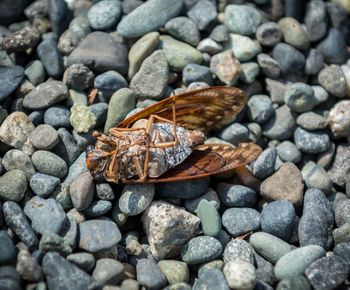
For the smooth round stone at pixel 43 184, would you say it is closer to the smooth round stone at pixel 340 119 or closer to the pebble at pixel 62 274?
the pebble at pixel 62 274

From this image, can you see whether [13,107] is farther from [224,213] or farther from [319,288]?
[319,288]

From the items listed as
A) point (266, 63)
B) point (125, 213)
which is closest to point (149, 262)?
point (125, 213)

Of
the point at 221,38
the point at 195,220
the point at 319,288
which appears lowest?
the point at 319,288

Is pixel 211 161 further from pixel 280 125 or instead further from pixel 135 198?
pixel 280 125

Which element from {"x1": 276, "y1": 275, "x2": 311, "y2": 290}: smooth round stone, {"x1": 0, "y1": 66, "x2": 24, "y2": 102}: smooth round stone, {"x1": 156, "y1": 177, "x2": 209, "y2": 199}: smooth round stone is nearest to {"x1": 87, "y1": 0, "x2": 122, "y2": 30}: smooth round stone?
{"x1": 0, "y1": 66, "x2": 24, "y2": 102}: smooth round stone

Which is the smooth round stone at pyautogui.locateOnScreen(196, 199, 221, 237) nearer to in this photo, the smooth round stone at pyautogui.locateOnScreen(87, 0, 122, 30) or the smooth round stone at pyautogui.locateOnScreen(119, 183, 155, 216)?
the smooth round stone at pyautogui.locateOnScreen(119, 183, 155, 216)

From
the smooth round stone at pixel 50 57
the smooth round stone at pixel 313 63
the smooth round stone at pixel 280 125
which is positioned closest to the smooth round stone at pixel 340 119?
the smooth round stone at pixel 280 125
